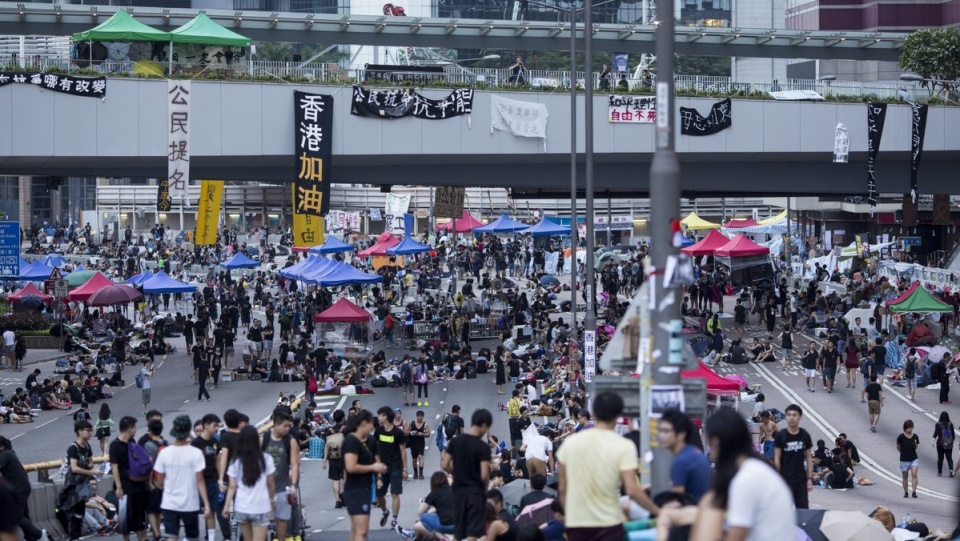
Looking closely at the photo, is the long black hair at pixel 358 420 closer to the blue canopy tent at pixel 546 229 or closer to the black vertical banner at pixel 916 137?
the black vertical banner at pixel 916 137

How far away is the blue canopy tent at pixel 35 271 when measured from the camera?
1940 inches

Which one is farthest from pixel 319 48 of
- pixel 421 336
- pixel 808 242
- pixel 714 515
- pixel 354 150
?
pixel 714 515

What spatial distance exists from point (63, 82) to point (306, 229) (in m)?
6.46

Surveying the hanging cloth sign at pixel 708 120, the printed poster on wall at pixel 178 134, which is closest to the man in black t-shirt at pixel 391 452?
the printed poster on wall at pixel 178 134

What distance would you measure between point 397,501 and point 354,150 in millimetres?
17884

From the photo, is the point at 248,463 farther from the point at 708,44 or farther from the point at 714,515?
the point at 708,44

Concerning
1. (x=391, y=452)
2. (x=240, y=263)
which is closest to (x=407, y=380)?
(x=391, y=452)

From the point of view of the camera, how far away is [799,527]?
1238cm

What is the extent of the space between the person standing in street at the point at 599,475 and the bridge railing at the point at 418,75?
19391mm

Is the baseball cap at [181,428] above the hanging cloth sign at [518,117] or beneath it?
beneath

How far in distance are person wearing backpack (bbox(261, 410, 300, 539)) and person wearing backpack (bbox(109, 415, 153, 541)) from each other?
1323 mm

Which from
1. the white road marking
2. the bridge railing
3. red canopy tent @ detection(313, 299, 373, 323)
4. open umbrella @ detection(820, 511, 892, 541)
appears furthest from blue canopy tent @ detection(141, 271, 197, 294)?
open umbrella @ detection(820, 511, 892, 541)

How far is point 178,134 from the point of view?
1188 inches

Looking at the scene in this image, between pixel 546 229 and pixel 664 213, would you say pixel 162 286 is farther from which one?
pixel 664 213
